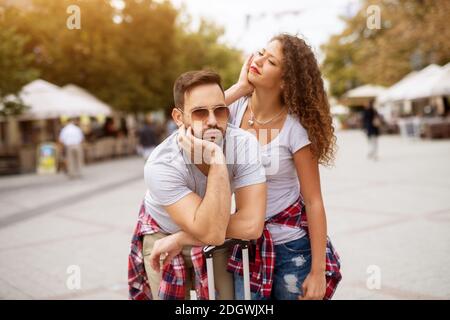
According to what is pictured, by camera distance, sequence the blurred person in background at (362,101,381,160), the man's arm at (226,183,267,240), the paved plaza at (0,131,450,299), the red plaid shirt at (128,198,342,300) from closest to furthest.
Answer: the man's arm at (226,183,267,240) < the red plaid shirt at (128,198,342,300) < the paved plaza at (0,131,450,299) < the blurred person in background at (362,101,381,160)

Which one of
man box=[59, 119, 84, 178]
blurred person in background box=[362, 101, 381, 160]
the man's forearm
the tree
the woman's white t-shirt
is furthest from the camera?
blurred person in background box=[362, 101, 381, 160]

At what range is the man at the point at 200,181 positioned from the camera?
5.82ft

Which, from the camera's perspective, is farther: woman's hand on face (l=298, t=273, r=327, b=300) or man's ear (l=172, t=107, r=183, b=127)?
woman's hand on face (l=298, t=273, r=327, b=300)

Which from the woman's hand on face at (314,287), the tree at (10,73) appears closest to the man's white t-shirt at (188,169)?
the woman's hand on face at (314,287)

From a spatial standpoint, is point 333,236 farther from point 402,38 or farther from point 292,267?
point 402,38

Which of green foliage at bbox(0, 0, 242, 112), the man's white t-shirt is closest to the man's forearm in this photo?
the man's white t-shirt

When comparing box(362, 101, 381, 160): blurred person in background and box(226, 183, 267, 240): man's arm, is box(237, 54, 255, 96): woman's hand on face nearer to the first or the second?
box(226, 183, 267, 240): man's arm

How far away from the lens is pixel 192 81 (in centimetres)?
184

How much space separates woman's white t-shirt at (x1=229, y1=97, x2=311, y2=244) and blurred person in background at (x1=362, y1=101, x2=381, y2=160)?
43.0 feet

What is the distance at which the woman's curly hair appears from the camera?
2.07 m

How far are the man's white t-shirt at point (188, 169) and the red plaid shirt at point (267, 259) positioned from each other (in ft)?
0.90
